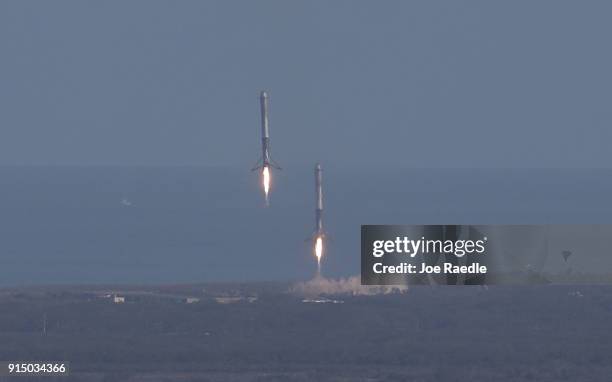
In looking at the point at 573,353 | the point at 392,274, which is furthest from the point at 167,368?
the point at 392,274

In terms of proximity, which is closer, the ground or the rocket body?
the rocket body

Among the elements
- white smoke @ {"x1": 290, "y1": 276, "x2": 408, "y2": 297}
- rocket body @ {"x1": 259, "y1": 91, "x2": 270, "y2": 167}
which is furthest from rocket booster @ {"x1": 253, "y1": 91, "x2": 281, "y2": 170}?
white smoke @ {"x1": 290, "y1": 276, "x2": 408, "y2": 297}

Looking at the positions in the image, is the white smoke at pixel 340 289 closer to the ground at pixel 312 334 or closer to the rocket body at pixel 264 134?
the ground at pixel 312 334

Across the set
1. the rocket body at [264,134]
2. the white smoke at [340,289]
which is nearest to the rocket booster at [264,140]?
the rocket body at [264,134]

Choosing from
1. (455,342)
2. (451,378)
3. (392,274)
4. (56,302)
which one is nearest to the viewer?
(392,274)

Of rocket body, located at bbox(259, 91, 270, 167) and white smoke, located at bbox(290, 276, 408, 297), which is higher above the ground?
white smoke, located at bbox(290, 276, 408, 297)

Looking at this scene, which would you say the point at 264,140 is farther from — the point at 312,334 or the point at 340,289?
the point at 340,289

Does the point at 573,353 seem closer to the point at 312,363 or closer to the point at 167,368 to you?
the point at 312,363

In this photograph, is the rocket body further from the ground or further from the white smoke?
the white smoke
